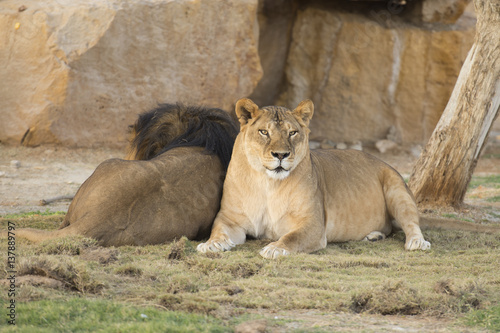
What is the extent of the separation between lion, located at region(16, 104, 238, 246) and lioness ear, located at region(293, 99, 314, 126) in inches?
33.7

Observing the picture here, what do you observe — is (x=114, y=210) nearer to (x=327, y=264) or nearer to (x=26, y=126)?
(x=327, y=264)

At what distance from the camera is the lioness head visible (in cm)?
534

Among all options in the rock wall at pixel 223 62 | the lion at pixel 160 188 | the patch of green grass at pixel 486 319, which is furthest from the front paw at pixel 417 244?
the rock wall at pixel 223 62

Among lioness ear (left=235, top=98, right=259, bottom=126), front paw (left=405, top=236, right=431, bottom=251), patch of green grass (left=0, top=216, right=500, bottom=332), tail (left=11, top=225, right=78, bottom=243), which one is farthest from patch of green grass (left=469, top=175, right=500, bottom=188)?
tail (left=11, top=225, right=78, bottom=243)

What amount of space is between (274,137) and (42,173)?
4.43 metres

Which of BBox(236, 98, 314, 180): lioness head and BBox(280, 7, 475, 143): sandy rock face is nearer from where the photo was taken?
BBox(236, 98, 314, 180): lioness head

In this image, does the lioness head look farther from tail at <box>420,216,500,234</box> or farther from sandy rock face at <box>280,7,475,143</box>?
sandy rock face at <box>280,7,475,143</box>

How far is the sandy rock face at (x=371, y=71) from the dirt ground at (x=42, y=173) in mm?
1815

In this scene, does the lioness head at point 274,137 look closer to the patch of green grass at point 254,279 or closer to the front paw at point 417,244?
the patch of green grass at point 254,279

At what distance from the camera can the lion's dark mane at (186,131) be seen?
6.25 meters

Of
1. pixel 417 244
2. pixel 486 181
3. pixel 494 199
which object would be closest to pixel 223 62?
pixel 486 181

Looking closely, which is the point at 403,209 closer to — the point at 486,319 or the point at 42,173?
the point at 486,319

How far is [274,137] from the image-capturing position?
5.36 m

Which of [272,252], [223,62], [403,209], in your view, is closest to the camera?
[272,252]
